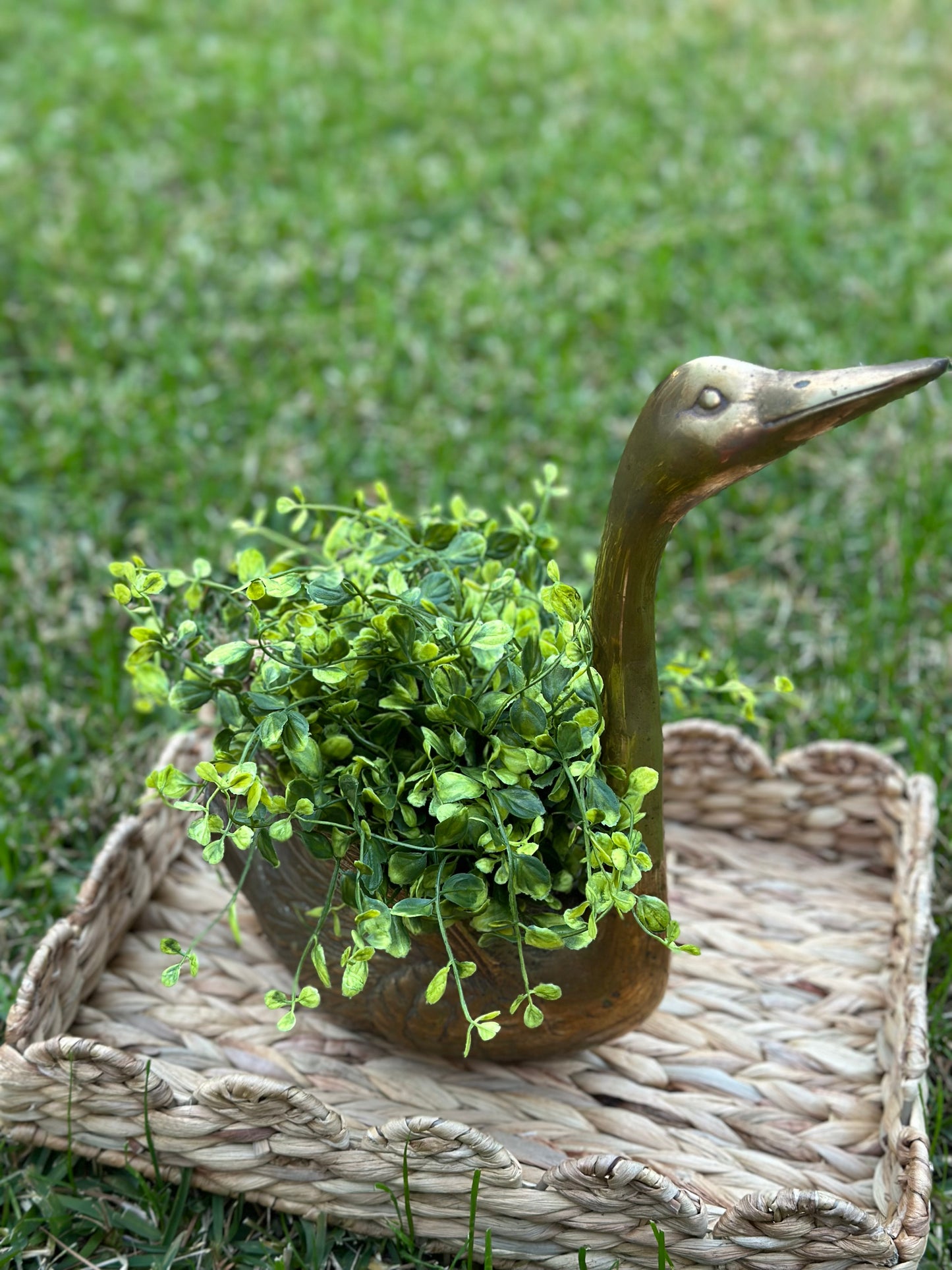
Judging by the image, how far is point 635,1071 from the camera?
138 cm

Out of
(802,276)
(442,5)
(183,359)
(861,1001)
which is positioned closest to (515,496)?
(183,359)

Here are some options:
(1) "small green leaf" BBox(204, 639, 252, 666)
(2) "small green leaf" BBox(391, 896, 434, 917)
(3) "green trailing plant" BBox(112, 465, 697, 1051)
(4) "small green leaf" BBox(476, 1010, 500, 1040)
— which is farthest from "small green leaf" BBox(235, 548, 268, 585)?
(4) "small green leaf" BBox(476, 1010, 500, 1040)

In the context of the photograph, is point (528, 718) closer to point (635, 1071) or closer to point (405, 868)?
point (405, 868)

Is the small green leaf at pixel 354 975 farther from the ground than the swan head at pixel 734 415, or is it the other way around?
the swan head at pixel 734 415

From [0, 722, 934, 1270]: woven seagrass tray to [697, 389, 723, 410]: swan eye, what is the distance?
63 centimetres

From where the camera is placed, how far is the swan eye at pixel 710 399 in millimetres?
1028

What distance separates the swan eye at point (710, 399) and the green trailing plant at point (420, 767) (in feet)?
0.62

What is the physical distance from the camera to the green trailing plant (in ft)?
3.56

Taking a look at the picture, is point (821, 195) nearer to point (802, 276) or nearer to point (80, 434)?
point (802, 276)

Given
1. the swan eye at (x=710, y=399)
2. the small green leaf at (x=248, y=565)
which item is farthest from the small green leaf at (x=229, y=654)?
the swan eye at (x=710, y=399)

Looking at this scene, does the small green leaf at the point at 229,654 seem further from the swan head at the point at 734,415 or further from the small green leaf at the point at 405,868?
the swan head at the point at 734,415

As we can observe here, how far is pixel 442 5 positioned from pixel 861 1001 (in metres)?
3.55

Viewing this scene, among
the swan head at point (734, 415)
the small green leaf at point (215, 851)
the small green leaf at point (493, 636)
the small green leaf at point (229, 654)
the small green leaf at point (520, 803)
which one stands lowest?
the small green leaf at point (215, 851)

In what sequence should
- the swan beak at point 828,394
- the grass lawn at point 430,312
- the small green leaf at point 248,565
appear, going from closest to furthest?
the swan beak at point 828,394, the small green leaf at point 248,565, the grass lawn at point 430,312
